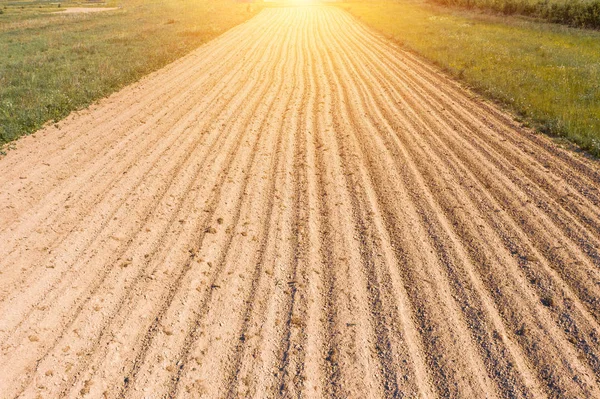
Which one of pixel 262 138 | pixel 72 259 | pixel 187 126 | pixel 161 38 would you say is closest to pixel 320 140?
pixel 262 138

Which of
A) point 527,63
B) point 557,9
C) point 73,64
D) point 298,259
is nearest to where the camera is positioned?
point 298,259

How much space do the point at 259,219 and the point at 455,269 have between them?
2.99 m

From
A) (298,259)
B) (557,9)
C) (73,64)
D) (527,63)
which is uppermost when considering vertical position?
(557,9)

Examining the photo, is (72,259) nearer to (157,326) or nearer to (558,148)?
(157,326)

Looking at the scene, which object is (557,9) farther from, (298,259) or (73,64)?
(298,259)

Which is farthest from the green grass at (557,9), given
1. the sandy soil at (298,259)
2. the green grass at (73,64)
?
the green grass at (73,64)

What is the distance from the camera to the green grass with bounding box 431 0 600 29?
87.4 ft

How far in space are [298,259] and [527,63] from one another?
14957 mm

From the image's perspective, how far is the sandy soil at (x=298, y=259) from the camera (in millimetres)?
3982

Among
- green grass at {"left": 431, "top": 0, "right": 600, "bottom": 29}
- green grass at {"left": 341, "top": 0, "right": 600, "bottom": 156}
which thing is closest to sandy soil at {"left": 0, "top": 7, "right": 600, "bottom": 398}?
green grass at {"left": 341, "top": 0, "right": 600, "bottom": 156}

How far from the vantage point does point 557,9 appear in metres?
29.7

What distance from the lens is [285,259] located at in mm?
5582

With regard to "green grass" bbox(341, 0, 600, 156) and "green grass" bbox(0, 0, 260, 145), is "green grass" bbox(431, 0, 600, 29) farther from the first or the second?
"green grass" bbox(0, 0, 260, 145)

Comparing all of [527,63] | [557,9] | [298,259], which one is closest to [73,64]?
[298,259]
